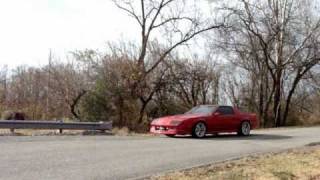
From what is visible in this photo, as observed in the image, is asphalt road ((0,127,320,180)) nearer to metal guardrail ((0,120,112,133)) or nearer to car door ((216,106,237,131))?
car door ((216,106,237,131))

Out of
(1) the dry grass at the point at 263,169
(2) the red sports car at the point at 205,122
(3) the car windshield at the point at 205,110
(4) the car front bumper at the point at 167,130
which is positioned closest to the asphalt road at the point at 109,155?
(1) the dry grass at the point at 263,169

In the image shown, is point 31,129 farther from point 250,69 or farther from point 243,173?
point 250,69

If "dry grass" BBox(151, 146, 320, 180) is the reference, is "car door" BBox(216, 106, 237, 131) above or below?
above

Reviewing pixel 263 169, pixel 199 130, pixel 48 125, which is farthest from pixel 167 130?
pixel 263 169

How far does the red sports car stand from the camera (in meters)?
19.8

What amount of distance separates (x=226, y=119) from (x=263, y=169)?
29.8 feet

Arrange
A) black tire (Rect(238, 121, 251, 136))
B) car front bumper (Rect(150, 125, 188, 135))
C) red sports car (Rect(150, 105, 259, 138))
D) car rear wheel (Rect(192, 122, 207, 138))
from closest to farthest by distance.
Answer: car front bumper (Rect(150, 125, 188, 135))
red sports car (Rect(150, 105, 259, 138))
car rear wheel (Rect(192, 122, 207, 138))
black tire (Rect(238, 121, 251, 136))

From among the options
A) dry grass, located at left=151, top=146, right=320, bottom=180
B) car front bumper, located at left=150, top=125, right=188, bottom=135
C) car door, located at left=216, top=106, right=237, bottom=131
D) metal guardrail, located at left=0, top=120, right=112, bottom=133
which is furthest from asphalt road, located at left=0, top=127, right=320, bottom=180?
metal guardrail, located at left=0, top=120, right=112, bottom=133

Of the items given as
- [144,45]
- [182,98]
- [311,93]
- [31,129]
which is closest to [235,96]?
[311,93]

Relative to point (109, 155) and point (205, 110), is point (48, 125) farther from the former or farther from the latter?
point (109, 155)

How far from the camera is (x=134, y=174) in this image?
1085 cm

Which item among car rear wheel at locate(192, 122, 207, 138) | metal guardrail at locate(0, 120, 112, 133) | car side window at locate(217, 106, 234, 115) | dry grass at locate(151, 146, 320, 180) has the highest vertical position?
car side window at locate(217, 106, 234, 115)

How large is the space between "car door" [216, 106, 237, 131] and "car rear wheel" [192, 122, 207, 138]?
0.76m

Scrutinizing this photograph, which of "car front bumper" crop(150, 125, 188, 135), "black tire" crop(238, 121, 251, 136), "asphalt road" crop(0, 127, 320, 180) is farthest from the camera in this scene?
"black tire" crop(238, 121, 251, 136)
